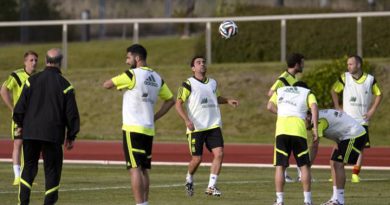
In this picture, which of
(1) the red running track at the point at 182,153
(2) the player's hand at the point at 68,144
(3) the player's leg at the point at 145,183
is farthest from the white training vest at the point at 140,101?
(1) the red running track at the point at 182,153

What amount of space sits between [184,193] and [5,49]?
2591 centimetres

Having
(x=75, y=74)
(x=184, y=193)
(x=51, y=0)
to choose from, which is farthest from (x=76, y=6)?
(x=184, y=193)

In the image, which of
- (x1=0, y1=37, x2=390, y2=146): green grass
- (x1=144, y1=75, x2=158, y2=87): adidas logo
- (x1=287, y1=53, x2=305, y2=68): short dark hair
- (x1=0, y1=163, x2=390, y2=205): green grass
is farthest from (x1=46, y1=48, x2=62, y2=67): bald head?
(x1=0, y1=37, x2=390, y2=146): green grass

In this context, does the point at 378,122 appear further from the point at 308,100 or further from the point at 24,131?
the point at 24,131

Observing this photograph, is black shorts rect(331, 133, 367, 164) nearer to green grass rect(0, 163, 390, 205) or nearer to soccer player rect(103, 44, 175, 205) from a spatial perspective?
green grass rect(0, 163, 390, 205)

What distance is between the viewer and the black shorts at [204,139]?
19.7 metres

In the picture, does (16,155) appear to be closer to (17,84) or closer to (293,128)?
(17,84)

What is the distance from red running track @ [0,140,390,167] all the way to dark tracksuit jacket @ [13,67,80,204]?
36.1ft

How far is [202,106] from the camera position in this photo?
19.8m

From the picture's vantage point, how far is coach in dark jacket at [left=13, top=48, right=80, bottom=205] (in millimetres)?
15391

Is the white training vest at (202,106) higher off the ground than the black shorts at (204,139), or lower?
higher

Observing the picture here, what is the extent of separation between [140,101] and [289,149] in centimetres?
237

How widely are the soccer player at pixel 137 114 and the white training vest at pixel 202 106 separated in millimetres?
3690

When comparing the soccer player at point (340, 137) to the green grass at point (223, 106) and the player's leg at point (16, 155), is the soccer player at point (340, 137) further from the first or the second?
the green grass at point (223, 106)
